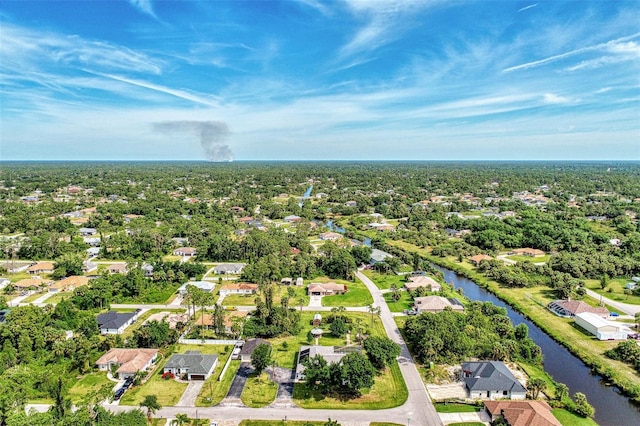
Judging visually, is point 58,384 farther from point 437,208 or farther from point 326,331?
point 437,208

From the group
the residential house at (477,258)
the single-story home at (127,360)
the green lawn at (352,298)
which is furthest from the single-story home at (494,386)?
the residential house at (477,258)

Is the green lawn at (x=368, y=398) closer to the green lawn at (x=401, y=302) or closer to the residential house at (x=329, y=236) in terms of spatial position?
the green lawn at (x=401, y=302)

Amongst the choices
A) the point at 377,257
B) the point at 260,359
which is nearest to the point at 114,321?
the point at 260,359

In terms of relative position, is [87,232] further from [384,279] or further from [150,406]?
[150,406]

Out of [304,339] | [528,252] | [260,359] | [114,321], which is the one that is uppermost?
[260,359]

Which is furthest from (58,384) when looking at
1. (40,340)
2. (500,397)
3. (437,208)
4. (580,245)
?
A: (437,208)
